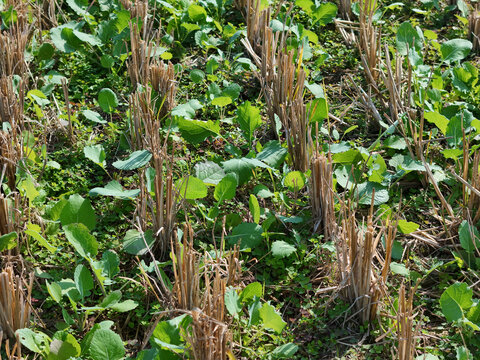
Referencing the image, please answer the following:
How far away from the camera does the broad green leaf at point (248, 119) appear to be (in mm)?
2750

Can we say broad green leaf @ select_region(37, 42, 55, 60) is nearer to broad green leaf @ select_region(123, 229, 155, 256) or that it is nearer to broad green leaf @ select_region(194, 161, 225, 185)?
broad green leaf @ select_region(194, 161, 225, 185)

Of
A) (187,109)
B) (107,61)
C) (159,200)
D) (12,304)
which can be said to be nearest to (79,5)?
(107,61)

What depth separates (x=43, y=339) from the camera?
1.98 meters

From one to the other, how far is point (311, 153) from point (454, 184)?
579mm

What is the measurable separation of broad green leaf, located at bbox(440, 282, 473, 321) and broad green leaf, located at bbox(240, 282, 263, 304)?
566 mm

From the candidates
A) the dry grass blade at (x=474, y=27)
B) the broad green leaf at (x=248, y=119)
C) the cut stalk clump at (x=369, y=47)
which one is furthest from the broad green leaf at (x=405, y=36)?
the broad green leaf at (x=248, y=119)

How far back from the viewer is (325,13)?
350cm

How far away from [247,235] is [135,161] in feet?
1.87

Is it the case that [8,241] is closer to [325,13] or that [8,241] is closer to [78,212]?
[78,212]

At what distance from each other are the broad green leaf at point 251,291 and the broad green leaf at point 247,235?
23cm

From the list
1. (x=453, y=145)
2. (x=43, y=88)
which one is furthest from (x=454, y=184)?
(x=43, y=88)

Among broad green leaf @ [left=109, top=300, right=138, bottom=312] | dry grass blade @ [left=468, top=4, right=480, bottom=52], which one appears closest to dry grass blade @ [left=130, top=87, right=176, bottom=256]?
broad green leaf @ [left=109, top=300, right=138, bottom=312]

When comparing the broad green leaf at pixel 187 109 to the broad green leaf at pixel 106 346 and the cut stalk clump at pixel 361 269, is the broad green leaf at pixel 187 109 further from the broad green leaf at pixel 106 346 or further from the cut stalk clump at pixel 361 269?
the broad green leaf at pixel 106 346

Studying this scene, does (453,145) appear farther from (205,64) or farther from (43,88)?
(43,88)
